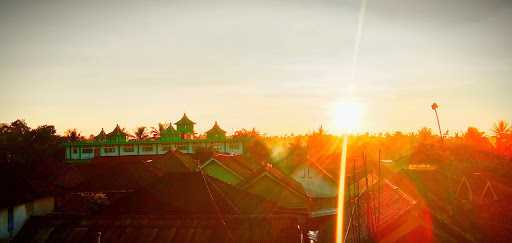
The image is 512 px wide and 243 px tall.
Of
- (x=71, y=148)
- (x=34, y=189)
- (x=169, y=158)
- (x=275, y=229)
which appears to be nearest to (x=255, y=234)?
(x=275, y=229)

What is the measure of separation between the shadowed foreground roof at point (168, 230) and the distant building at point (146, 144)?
50921 mm

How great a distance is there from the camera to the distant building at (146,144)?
70750mm

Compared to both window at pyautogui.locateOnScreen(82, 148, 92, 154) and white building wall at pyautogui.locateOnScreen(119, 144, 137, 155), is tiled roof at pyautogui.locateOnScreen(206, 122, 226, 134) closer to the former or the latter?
white building wall at pyautogui.locateOnScreen(119, 144, 137, 155)

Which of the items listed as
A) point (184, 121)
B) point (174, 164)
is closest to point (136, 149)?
point (184, 121)

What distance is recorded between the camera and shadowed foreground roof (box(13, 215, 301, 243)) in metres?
17.6

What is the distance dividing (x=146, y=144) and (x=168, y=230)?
55.9 meters

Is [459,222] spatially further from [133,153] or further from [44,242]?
[133,153]

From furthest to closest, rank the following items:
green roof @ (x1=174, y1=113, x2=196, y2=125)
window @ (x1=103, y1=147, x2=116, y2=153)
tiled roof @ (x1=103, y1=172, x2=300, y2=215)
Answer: green roof @ (x1=174, y1=113, x2=196, y2=125) → window @ (x1=103, y1=147, x2=116, y2=153) → tiled roof @ (x1=103, y1=172, x2=300, y2=215)

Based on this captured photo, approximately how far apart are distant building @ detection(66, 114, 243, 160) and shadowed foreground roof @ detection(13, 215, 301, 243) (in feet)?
167

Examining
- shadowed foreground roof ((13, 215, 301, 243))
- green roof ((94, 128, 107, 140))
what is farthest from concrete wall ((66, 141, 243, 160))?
shadowed foreground roof ((13, 215, 301, 243))

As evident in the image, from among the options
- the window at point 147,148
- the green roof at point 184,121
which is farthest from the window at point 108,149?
the green roof at point 184,121

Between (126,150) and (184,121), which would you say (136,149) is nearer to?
(126,150)

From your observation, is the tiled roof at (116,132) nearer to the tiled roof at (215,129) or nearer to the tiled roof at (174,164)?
the tiled roof at (215,129)

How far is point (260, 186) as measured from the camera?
110 feet
